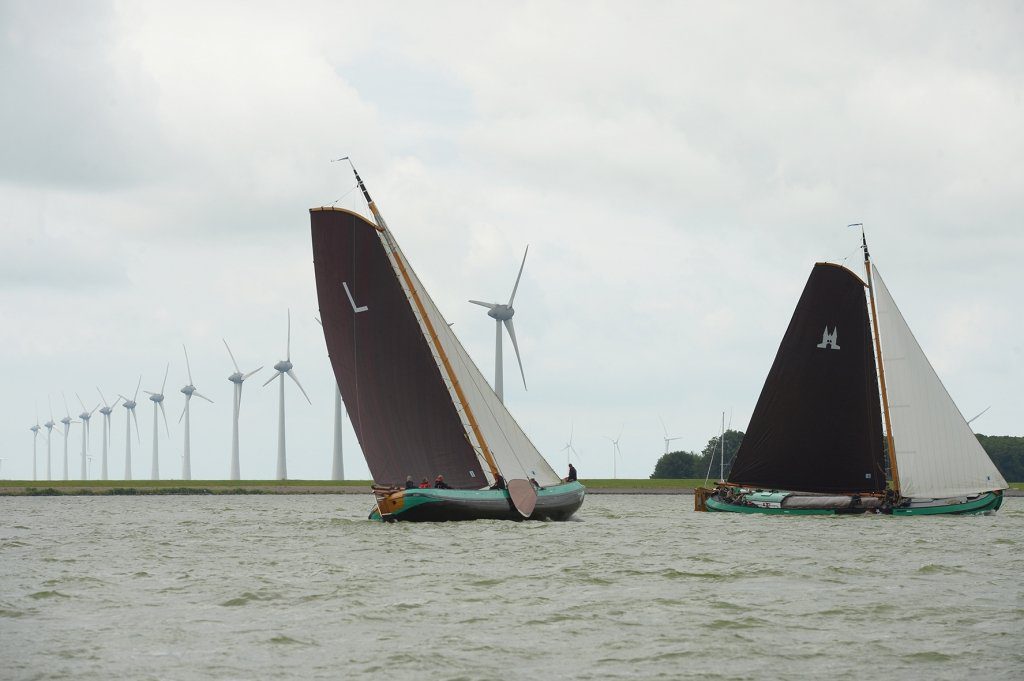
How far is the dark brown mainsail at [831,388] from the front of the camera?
67.6 metres

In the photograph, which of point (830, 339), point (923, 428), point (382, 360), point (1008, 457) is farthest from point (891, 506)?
point (1008, 457)

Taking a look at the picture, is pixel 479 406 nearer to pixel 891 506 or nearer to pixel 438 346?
pixel 438 346

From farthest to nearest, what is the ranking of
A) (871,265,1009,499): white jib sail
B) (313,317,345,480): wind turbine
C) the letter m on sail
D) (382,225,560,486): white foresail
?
(313,317,345,480): wind turbine
the letter m on sail
(871,265,1009,499): white jib sail
(382,225,560,486): white foresail

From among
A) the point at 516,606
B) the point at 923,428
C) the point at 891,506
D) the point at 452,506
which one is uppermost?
the point at 923,428

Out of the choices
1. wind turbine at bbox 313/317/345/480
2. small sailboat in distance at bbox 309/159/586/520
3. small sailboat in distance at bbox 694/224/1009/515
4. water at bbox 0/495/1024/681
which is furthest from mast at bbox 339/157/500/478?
wind turbine at bbox 313/317/345/480

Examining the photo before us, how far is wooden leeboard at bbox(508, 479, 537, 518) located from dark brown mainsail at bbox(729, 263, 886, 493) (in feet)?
58.5

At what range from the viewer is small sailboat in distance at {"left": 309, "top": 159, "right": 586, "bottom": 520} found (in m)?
56.1

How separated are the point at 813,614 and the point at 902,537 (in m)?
24.4

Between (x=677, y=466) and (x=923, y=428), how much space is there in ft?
400

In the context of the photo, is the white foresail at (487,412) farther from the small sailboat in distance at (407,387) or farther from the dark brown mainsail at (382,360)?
the dark brown mainsail at (382,360)

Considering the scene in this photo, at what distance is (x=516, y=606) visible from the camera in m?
29.7

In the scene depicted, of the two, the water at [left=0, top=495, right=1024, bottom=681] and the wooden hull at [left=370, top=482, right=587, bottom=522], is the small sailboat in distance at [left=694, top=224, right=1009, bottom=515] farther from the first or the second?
the wooden hull at [left=370, top=482, right=587, bottom=522]

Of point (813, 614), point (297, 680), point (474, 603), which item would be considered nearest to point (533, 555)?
point (474, 603)

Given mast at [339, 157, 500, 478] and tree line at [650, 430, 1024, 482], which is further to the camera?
tree line at [650, 430, 1024, 482]
